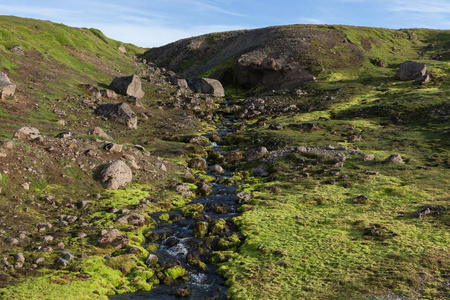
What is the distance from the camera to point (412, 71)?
90.3 meters

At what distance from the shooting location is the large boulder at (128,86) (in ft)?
277

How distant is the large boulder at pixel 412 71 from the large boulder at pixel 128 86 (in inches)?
2571

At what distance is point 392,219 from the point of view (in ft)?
108

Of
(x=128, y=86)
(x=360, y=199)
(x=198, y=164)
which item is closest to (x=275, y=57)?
(x=128, y=86)

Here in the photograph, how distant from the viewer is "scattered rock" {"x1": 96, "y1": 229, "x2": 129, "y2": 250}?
28895mm

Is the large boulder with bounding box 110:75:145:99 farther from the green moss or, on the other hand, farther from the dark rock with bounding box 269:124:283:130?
the green moss

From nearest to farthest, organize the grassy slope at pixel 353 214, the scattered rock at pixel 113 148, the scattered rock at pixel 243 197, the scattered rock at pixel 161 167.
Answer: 1. the grassy slope at pixel 353 214
2. the scattered rock at pixel 243 197
3. the scattered rock at pixel 113 148
4. the scattered rock at pixel 161 167

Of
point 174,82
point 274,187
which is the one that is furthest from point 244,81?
point 274,187

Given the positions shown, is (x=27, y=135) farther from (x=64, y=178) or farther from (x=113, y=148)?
(x=113, y=148)

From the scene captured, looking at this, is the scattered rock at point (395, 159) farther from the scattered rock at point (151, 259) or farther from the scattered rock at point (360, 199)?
the scattered rock at point (151, 259)

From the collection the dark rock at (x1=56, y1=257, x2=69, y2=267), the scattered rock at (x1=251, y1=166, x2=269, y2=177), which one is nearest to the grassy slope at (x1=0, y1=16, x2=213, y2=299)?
the dark rock at (x1=56, y1=257, x2=69, y2=267)

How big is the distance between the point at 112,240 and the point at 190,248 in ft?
20.7

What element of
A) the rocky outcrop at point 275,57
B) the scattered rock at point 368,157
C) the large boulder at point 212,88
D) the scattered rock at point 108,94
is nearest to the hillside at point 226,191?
the scattered rock at point 368,157

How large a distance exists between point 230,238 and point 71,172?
1862 centimetres
